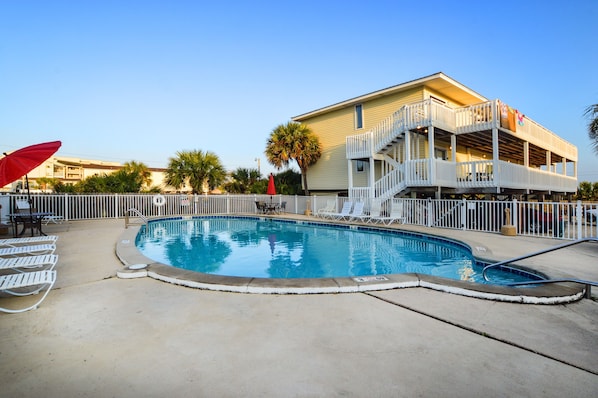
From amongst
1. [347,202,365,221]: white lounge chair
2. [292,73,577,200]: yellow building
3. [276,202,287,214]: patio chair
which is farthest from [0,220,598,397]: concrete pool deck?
[276,202,287,214]: patio chair

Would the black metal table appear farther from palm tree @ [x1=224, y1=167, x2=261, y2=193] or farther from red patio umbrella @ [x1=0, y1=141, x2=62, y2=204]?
palm tree @ [x1=224, y1=167, x2=261, y2=193]

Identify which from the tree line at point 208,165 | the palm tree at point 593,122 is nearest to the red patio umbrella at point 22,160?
the tree line at point 208,165

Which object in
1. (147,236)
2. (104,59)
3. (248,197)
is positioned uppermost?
(104,59)

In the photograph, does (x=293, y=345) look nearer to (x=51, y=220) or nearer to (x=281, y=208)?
(x=51, y=220)

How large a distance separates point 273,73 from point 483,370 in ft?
58.2

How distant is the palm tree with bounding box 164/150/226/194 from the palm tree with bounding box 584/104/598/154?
1971 cm

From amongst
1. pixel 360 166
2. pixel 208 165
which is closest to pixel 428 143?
pixel 360 166

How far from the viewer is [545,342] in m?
2.68

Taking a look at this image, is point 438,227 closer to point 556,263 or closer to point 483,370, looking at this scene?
point 556,263

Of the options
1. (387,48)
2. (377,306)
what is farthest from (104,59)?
(377,306)

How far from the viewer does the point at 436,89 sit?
16172mm

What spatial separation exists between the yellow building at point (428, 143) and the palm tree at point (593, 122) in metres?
2.38

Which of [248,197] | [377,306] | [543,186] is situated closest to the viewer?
[377,306]

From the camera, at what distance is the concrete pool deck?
6.62 ft
